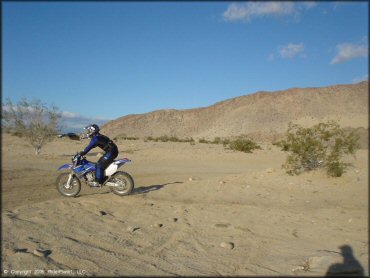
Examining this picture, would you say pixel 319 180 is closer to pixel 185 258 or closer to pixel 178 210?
pixel 178 210

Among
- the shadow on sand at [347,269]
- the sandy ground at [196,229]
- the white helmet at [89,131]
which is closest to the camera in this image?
the shadow on sand at [347,269]

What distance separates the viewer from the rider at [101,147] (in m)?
10.1

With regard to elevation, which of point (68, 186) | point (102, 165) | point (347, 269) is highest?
point (102, 165)

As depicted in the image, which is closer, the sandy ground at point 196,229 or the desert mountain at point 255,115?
the sandy ground at point 196,229

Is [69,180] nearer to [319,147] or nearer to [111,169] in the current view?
[111,169]

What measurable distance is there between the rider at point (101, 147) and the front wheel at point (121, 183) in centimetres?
35

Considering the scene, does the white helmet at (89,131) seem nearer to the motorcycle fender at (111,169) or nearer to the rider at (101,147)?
the rider at (101,147)

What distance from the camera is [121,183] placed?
10.4 m

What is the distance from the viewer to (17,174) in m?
14.6

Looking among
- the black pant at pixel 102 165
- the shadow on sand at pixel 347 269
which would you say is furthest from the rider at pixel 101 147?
the shadow on sand at pixel 347 269

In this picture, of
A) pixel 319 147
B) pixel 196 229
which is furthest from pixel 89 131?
pixel 319 147

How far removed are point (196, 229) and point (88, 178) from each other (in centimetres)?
432

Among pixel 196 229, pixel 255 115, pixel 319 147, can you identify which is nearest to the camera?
pixel 196 229

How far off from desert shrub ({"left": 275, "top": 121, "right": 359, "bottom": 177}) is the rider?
6487mm
